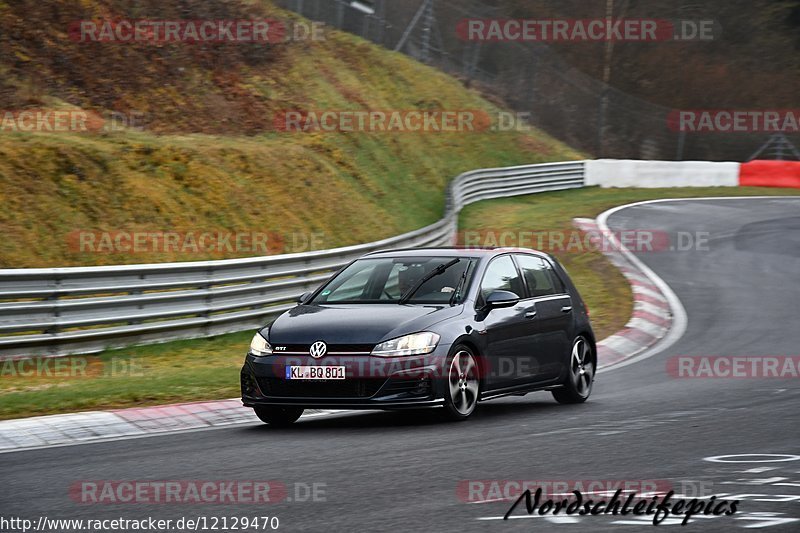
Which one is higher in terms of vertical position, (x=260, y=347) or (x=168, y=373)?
(x=260, y=347)

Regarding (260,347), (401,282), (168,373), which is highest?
(401,282)

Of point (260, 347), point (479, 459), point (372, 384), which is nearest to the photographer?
point (479, 459)

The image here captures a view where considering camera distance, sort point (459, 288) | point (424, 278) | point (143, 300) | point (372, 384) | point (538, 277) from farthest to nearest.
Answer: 1. point (143, 300)
2. point (538, 277)
3. point (424, 278)
4. point (459, 288)
5. point (372, 384)

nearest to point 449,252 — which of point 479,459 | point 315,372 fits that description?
point 315,372

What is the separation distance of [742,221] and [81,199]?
16.5 metres

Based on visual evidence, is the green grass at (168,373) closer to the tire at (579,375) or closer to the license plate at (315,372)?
the license plate at (315,372)

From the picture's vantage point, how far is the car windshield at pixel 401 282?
34.2ft

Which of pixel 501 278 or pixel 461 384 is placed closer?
pixel 461 384

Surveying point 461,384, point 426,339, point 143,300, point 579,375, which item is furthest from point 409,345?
point 143,300

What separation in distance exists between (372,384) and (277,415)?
3.55 ft

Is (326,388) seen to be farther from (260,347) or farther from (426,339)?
(426,339)

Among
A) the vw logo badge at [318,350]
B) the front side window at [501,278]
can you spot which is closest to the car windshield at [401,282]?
the front side window at [501,278]

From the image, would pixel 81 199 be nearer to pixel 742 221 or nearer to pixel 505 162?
pixel 742 221

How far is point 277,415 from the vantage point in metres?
10.1
